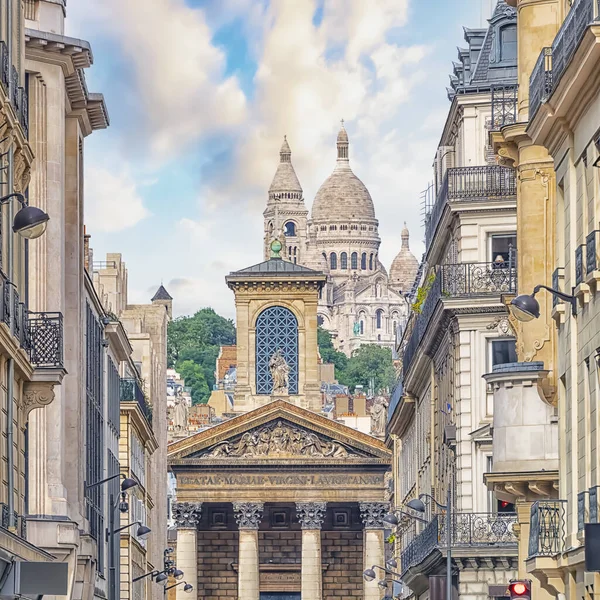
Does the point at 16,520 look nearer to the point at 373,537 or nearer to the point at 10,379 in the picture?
the point at 10,379

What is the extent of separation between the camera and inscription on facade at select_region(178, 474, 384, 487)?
131750 millimetres

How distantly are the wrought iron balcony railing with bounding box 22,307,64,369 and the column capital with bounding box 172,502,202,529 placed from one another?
100100 mm

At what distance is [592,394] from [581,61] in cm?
412

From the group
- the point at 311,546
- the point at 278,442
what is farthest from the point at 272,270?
the point at 311,546

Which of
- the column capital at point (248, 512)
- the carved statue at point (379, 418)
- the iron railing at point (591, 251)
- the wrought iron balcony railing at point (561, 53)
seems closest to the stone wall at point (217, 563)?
the column capital at point (248, 512)

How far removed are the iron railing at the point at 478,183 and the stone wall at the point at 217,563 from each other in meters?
80.7

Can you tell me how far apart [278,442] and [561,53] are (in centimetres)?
10250

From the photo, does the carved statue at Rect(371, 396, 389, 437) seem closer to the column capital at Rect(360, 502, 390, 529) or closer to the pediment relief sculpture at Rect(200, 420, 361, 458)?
the pediment relief sculpture at Rect(200, 420, 361, 458)

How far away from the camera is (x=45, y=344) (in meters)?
32.6

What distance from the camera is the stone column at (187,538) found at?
132 metres

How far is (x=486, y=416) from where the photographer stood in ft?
196

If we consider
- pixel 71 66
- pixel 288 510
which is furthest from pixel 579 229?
pixel 288 510

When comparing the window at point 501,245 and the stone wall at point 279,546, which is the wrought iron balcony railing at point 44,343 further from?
the stone wall at point 279,546

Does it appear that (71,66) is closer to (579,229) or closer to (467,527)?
(579,229)
